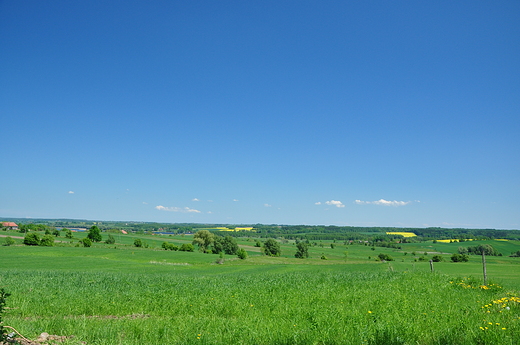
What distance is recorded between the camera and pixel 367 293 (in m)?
14.5

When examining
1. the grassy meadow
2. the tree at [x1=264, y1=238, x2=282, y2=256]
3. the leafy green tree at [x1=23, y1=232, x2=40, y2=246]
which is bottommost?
the tree at [x1=264, y1=238, x2=282, y2=256]

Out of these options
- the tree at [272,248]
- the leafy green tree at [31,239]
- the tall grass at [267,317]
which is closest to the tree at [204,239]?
the tree at [272,248]

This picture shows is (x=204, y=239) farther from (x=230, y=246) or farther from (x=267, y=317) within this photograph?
(x=267, y=317)

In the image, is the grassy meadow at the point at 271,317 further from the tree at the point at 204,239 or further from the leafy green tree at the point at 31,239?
the tree at the point at 204,239

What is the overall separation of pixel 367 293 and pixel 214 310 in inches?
303

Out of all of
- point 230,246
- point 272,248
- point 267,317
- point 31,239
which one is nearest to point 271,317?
point 267,317

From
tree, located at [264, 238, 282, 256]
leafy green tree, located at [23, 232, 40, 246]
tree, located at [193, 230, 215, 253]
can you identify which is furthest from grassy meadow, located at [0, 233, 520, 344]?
tree, located at [264, 238, 282, 256]

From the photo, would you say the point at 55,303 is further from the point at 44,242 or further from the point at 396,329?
the point at 44,242

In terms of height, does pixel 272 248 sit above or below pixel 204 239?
below

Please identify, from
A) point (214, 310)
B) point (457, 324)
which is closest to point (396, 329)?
point (457, 324)

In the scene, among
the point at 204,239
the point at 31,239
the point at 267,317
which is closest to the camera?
the point at 267,317

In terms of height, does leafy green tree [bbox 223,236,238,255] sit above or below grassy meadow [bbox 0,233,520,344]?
below

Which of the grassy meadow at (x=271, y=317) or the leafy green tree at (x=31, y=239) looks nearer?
the grassy meadow at (x=271, y=317)

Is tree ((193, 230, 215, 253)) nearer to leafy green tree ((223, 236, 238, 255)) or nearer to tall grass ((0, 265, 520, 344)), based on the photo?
leafy green tree ((223, 236, 238, 255))
